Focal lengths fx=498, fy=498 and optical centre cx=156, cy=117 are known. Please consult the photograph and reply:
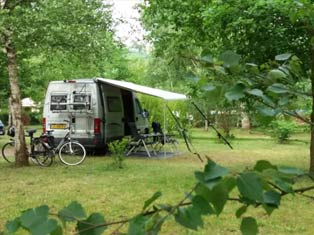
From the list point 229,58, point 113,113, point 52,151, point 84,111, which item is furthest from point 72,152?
point 229,58

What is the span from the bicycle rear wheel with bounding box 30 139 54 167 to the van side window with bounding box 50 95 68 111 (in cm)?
240

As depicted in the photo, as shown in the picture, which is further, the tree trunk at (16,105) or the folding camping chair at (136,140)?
the folding camping chair at (136,140)

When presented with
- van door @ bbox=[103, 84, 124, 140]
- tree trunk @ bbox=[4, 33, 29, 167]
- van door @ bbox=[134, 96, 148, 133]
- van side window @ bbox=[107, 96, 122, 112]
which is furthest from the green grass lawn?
→ van door @ bbox=[134, 96, 148, 133]

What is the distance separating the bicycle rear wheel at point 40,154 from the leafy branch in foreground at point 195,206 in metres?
10.5

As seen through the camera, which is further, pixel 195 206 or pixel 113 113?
pixel 113 113

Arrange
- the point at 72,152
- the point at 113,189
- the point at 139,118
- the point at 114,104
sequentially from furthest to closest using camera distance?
the point at 139,118 < the point at 114,104 < the point at 72,152 < the point at 113,189

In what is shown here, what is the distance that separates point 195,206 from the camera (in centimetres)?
88

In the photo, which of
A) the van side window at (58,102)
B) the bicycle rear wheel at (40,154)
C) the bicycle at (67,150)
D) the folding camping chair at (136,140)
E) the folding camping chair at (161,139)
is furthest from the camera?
the folding camping chair at (161,139)

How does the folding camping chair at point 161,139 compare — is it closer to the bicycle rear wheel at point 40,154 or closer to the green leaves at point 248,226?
the bicycle rear wheel at point 40,154

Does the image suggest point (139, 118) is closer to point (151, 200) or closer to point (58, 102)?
point (58, 102)

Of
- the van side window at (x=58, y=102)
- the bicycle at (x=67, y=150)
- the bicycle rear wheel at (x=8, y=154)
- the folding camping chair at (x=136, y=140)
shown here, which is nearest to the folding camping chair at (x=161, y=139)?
the folding camping chair at (x=136, y=140)

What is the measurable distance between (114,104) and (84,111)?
4.00ft

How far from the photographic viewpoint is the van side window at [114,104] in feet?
45.7

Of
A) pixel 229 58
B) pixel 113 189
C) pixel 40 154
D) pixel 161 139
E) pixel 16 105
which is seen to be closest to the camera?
pixel 229 58
